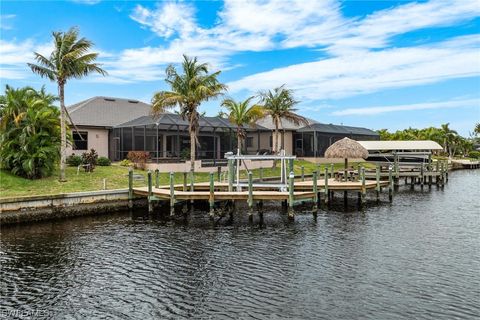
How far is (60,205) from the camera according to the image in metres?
20.8

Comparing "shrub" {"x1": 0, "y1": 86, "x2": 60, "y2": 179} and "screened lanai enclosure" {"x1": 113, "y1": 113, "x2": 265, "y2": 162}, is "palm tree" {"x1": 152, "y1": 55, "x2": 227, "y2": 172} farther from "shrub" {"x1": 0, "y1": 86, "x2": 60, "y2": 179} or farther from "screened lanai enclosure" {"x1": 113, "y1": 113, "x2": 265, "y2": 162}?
"shrub" {"x1": 0, "y1": 86, "x2": 60, "y2": 179}

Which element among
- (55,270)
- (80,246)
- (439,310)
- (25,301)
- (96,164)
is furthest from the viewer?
(96,164)

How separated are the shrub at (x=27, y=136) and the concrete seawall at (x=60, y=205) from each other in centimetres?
409

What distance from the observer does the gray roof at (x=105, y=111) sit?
36.5 m

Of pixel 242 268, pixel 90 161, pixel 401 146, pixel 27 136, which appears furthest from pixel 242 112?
pixel 242 268

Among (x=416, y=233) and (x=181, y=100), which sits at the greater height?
(x=181, y=100)

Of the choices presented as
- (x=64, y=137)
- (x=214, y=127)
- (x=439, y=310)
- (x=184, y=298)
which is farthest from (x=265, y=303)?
(x=214, y=127)

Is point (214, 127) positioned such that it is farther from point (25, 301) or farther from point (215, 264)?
point (25, 301)

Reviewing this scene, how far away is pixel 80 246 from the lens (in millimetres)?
15711

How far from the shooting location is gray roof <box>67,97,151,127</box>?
1438 inches

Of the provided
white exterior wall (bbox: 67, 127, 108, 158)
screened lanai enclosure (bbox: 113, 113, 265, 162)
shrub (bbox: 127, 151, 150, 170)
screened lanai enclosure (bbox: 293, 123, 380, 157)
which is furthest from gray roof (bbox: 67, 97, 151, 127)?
screened lanai enclosure (bbox: 293, 123, 380, 157)

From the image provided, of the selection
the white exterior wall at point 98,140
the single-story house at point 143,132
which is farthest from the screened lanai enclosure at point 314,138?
the white exterior wall at point 98,140

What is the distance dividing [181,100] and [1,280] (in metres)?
18.4

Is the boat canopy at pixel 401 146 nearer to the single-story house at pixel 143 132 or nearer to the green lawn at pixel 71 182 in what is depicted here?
the single-story house at pixel 143 132
